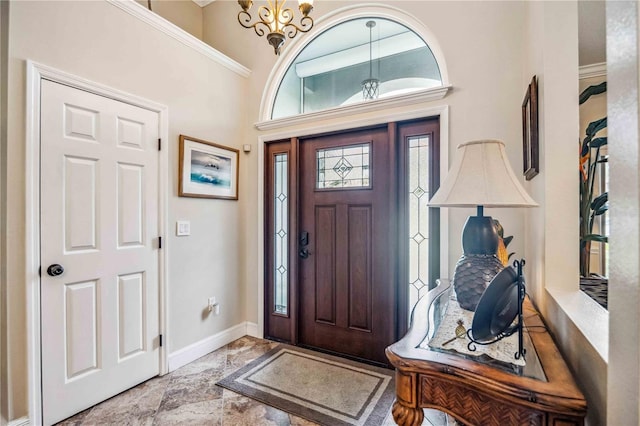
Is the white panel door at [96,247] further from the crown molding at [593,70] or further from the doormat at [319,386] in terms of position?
the crown molding at [593,70]

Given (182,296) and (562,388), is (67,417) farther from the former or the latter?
(562,388)

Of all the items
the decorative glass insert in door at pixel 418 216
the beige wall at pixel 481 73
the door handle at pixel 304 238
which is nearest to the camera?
the beige wall at pixel 481 73

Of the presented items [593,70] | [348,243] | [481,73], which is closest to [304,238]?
[348,243]

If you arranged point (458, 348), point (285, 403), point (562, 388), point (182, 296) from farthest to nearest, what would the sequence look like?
point (182, 296) < point (285, 403) < point (458, 348) < point (562, 388)

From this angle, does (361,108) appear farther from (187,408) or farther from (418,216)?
(187,408)

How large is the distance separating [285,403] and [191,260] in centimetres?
139

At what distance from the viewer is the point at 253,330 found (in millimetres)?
3189

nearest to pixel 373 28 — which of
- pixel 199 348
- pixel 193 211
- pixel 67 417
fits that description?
pixel 193 211

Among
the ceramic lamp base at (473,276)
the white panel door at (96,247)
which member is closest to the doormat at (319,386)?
the white panel door at (96,247)

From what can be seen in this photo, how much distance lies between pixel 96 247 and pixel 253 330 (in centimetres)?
169

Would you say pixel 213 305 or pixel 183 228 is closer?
pixel 183 228

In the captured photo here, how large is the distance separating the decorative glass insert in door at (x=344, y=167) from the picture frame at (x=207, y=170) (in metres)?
0.87

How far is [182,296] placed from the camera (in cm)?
262

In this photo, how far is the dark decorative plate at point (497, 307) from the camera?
959mm
